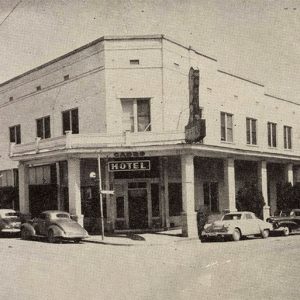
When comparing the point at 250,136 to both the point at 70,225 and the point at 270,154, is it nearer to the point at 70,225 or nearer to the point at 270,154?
the point at 270,154

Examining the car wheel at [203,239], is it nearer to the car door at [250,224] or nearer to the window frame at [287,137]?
the car door at [250,224]

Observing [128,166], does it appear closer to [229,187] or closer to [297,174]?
[229,187]

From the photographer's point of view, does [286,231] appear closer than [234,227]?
No

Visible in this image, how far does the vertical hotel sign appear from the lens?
2037 cm

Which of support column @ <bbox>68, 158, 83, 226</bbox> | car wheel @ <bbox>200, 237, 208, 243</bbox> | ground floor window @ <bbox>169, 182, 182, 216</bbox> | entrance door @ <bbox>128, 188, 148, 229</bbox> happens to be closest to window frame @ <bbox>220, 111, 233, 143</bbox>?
ground floor window @ <bbox>169, 182, 182, 216</bbox>

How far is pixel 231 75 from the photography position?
94.2 ft

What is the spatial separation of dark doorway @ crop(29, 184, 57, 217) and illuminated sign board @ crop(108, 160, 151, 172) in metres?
5.42

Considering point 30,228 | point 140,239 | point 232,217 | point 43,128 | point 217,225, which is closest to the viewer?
point 217,225

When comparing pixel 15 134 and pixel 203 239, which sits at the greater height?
pixel 15 134

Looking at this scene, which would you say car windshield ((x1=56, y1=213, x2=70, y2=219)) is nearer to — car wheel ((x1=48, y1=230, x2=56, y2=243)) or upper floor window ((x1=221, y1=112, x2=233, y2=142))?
car wheel ((x1=48, y1=230, x2=56, y2=243))

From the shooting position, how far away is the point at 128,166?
70.8 feet

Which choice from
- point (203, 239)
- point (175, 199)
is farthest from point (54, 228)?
point (175, 199)

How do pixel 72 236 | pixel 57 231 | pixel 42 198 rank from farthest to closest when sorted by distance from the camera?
pixel 42 198 < pixel 57 231 < pixel 72 236

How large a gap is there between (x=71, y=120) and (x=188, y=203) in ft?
28.1
